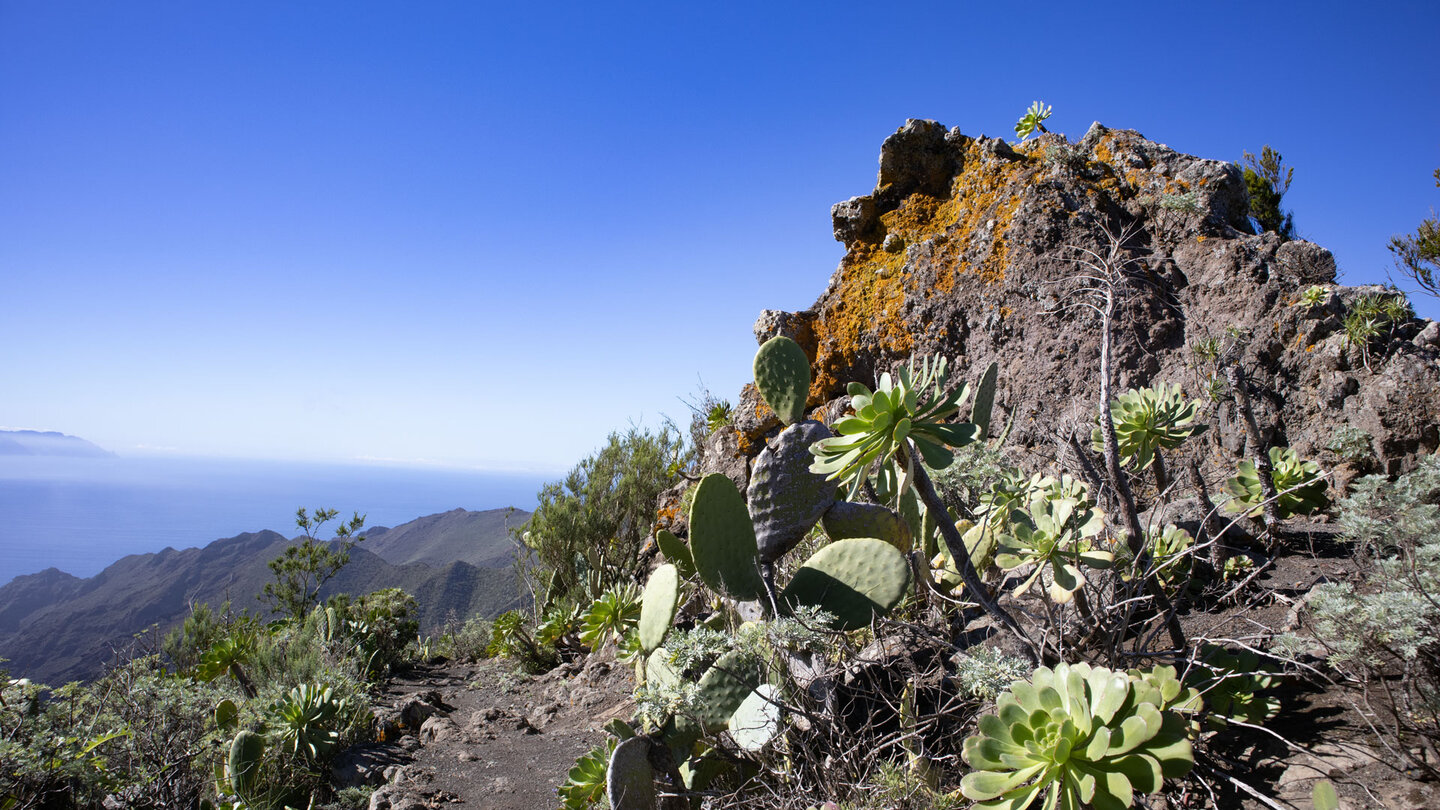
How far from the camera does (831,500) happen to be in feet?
8.54

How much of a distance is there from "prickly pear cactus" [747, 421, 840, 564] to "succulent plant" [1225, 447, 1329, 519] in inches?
67.2

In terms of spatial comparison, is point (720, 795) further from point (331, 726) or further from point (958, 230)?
point (958, 230)

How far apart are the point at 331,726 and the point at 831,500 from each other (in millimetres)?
3667

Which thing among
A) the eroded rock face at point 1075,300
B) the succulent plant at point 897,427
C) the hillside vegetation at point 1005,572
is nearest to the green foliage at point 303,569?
the hillside vegetation at point 1005,572

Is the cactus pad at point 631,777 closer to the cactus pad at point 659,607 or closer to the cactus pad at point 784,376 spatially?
the cactus pad at point 659,607

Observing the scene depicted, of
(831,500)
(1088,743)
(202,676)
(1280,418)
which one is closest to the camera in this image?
(1088,743)

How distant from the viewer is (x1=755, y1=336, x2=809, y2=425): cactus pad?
9.16ft

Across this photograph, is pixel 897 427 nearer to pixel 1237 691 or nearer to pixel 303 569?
pixel 1237 691

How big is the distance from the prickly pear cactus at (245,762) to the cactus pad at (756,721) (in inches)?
107

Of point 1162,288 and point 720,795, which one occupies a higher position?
point 1162,288

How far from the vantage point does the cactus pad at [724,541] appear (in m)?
2.46

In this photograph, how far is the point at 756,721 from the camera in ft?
6.72

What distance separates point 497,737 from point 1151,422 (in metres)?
3.89

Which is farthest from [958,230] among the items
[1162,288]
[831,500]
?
[831,500]
